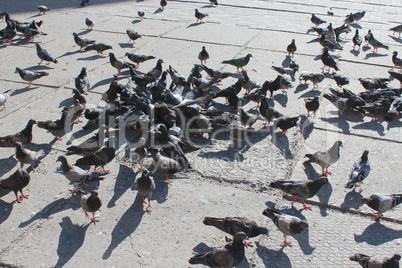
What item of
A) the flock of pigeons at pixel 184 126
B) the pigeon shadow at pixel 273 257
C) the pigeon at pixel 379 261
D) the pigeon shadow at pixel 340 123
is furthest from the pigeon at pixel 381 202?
the pigeon shadow at pixel 340 123

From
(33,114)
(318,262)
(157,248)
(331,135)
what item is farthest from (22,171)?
(331,135)

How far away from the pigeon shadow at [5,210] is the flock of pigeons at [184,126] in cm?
14

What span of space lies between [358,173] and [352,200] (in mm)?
403

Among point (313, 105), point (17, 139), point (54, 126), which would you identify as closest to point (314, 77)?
point (313, 105)

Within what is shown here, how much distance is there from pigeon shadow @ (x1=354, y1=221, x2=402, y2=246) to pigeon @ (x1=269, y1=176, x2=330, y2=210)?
2.43 feet

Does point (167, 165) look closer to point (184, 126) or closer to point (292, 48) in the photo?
point (184, 126)

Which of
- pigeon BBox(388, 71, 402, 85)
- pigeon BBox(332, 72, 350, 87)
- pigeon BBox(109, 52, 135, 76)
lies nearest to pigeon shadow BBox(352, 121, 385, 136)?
pigeon BBox(332, 72, 350, 87)

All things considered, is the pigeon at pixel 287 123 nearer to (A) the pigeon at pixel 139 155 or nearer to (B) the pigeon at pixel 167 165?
(B) the pigeon at pixel 167 165

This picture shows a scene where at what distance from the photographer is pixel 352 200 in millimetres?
5129

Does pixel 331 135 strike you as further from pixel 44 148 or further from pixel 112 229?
pixel 44 148

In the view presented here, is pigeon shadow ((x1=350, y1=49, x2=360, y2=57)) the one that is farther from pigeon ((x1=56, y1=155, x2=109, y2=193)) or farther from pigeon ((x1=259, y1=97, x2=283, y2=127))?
pigeon ((x1=56, y1=155, x2=109, y2=193))

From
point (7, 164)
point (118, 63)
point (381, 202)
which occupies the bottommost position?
point (7, 164)

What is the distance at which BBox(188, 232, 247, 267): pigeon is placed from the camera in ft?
12.8

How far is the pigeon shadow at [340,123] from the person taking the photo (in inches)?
284
